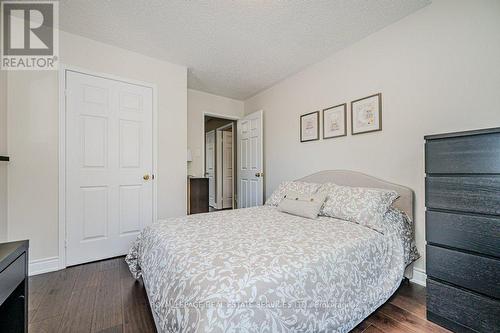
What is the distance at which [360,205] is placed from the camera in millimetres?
1908

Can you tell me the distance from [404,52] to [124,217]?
3.58 metres

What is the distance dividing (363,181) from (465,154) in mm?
1079

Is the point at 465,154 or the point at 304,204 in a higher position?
the point at 465,154

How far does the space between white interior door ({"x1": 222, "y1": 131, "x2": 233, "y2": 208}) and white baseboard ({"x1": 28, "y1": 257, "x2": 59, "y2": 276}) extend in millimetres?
3679

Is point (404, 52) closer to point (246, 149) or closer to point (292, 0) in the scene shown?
point (292, 0)

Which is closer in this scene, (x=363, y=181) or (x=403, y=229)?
(x=403, y=229)

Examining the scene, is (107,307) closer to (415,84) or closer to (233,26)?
(233,26)

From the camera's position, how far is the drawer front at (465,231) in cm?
123

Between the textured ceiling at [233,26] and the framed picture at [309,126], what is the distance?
2.39 ft

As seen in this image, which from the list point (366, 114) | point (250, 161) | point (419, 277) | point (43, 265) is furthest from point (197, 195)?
point (419, 277)

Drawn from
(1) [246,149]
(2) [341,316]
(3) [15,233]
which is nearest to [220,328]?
(2) [341,316]

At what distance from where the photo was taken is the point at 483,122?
1.68m

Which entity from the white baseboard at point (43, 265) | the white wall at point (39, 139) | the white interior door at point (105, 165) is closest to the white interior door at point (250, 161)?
the white interior door at point (105, 165)

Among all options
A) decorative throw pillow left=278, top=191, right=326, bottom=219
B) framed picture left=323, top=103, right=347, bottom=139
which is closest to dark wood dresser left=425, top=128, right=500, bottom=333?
decorative throw pillow left=278, top=191, right=326, bottom=219
